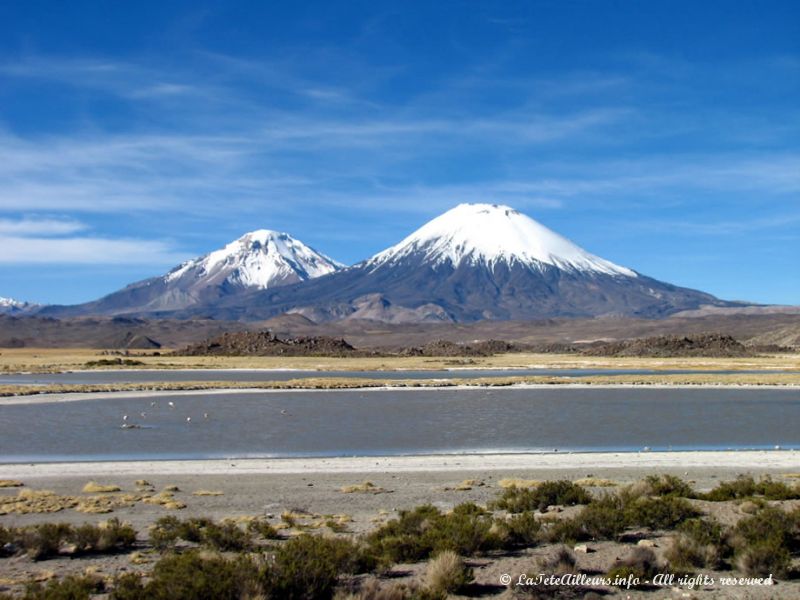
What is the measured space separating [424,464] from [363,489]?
466cm

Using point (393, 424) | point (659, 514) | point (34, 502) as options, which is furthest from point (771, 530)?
point (393, 424)

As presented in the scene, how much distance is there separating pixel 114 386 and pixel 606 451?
3935cm

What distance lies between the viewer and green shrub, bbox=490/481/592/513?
14750 mm

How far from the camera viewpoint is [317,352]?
4673 inches

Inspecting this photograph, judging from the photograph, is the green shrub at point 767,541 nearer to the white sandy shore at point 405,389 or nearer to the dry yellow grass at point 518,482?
the dry yellow grass at point 518,482

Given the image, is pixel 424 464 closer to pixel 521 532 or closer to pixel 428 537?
pixel 521 532

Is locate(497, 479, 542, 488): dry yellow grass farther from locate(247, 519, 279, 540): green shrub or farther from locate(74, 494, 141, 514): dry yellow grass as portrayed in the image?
locate(74, 494, 141, 514): dry yellow grass

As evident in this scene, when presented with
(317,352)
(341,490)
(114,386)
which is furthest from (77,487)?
(317,352)

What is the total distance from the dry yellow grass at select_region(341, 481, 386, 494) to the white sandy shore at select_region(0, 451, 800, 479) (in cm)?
269

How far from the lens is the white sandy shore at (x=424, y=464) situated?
21.0 metres

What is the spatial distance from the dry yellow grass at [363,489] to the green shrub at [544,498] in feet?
10.3

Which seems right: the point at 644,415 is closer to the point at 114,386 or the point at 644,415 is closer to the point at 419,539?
the point at 419,539

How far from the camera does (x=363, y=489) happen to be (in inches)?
696

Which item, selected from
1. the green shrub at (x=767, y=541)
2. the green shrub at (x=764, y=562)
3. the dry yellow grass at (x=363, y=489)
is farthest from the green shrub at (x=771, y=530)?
the dry yellow grass at (x=363, y=489)
